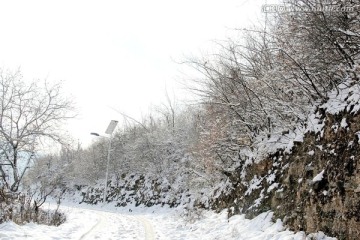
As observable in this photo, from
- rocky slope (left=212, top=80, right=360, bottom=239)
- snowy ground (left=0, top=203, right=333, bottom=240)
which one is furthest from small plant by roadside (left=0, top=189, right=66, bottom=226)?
rocky slope (left=212, top=80, right=360, bottom=239)

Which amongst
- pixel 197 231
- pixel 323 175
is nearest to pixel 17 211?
pixel 197 231

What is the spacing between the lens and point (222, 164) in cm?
1608

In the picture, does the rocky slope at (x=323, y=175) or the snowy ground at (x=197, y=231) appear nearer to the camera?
the rocky slope at (x=323, y=175)

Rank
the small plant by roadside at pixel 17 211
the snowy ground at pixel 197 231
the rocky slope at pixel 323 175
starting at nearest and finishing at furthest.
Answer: the rocky slope at pixel 323 175 → the snowy ground at pixel 197 231 → the small plant by roadside at pixel 17 211

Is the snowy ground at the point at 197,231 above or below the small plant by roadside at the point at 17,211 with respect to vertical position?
below

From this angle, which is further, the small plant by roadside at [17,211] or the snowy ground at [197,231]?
the small plant by roadside at [17,211]

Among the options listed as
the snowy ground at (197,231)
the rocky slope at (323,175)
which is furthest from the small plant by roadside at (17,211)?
the rocky slope at (323,175)

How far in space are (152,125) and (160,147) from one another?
909cm

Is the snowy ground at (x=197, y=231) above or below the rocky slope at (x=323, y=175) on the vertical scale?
below

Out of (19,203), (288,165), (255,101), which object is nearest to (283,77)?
(288,165)

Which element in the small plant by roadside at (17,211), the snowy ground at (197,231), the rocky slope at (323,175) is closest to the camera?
the rocky slope at (323,175)

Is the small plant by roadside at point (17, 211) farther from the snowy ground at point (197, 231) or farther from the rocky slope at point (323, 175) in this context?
the rocky slope at point (323, 175)

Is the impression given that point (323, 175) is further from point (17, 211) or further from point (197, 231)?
point (17, 211)

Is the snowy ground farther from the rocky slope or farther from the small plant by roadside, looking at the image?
the small plant by roadside
